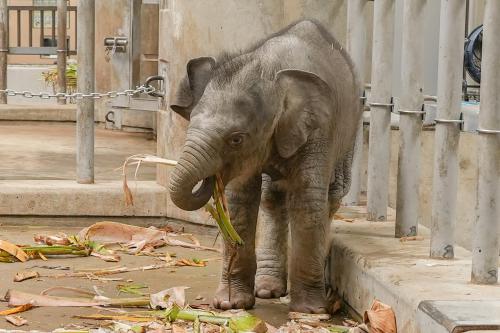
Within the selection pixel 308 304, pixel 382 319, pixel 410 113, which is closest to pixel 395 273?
pixel 382 319

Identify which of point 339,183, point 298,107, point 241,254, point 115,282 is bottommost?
point 115,282

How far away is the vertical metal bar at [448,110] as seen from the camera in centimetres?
623

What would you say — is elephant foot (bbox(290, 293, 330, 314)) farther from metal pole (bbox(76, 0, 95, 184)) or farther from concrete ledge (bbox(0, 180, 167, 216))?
metal pole (bbox(76, 0, 95, 184))

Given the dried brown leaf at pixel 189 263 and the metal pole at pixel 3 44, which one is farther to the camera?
the metal pole at pixel 3 44

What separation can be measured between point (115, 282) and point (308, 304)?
146cm

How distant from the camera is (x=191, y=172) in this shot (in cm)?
575

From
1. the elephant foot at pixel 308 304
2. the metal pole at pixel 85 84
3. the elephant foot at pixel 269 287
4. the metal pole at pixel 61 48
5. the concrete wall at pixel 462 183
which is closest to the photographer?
the elephant foot at pixel 308 304

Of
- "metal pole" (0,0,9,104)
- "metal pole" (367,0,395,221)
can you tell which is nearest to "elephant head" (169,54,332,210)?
"metal pole" (367,0,395,221)

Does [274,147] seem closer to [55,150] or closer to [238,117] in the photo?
[238,117]

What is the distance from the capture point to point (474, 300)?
5.29 m

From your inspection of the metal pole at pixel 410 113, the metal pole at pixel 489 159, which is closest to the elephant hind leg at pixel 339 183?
the metal pole at pixel 410 113

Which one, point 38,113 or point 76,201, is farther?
point 38,113

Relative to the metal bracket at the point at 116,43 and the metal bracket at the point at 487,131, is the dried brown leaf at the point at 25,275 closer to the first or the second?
the metal bracket at the point at 487,131

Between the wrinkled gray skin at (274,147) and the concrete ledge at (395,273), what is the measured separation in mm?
215
